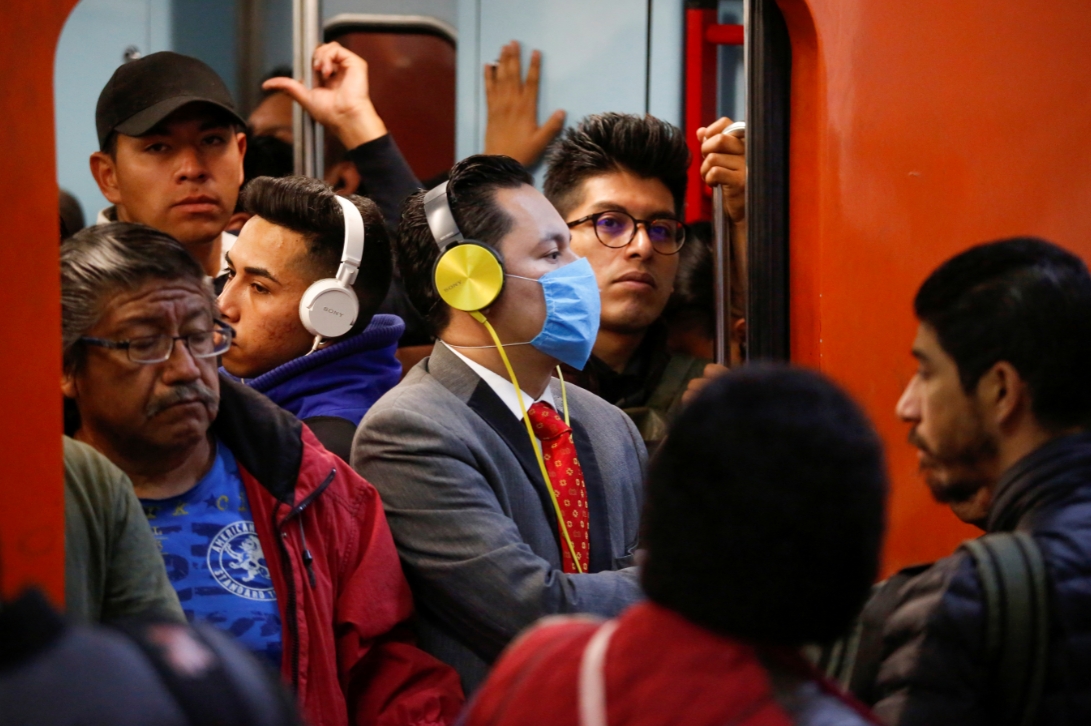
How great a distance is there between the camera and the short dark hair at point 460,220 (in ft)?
9.15

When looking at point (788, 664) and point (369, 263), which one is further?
point (369, 263)

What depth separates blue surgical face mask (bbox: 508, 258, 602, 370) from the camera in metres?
2.74

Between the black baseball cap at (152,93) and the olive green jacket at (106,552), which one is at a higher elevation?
the black baseball cap at (152,93)

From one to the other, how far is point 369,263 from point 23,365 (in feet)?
4.51

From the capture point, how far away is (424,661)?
2410 millimetres

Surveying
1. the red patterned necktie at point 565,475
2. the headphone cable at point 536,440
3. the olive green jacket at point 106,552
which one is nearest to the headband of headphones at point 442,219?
the headphone cable at point 536,440

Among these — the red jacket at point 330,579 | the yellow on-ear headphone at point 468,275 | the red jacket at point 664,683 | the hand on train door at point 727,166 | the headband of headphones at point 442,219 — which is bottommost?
the red jacket at point 330,579

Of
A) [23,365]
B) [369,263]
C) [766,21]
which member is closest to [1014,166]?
[766,21]

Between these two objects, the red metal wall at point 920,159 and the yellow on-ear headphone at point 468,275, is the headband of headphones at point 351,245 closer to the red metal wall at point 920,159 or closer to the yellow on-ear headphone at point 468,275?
the yellow on-ear headphone at point 468,275

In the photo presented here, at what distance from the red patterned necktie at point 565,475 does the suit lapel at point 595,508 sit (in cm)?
1

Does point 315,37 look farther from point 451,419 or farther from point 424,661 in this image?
point 424,661

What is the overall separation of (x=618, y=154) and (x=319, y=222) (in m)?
1.00

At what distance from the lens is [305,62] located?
12.6ft

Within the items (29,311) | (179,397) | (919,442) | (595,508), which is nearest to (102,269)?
(179,397)
